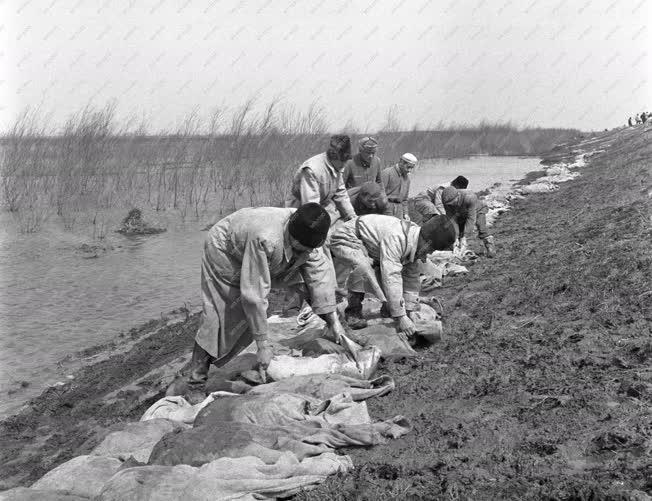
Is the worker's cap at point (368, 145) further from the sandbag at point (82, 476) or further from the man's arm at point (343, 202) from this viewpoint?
the sandbag at point (82, 476)

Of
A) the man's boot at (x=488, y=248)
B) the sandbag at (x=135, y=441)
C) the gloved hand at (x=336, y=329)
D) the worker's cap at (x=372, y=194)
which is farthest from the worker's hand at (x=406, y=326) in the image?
the man's boot at (x=488, y=248)

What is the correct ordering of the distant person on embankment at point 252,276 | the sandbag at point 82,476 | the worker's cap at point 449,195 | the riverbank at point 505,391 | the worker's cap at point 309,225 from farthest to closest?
the worker's cap at point 449,195, the distant person on embankment at point 252,276, the worker's cap at point 309,225, the sandbag at point 82,476, the riverbank at point 505,391

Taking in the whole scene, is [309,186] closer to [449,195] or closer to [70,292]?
[449,195]

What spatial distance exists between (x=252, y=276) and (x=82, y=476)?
136 cm

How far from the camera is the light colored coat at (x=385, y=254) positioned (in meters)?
4.32

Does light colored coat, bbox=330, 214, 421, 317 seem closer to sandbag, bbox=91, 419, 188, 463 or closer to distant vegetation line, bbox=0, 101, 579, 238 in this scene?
sandbag, bbox=91, 419, 188, 463

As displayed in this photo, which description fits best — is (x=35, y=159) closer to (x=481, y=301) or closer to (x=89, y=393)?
(x=89, y=393)

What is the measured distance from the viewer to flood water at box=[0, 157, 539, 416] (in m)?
6.12

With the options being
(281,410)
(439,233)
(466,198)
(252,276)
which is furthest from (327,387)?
(466,198)

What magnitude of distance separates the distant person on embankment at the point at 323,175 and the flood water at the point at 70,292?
8.85ft

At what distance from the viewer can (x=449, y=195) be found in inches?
272

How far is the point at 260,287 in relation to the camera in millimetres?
3643

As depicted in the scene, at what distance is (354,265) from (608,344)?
185cm

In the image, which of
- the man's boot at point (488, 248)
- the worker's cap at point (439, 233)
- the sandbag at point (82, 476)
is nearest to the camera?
the sandbag at point (82, 476)
